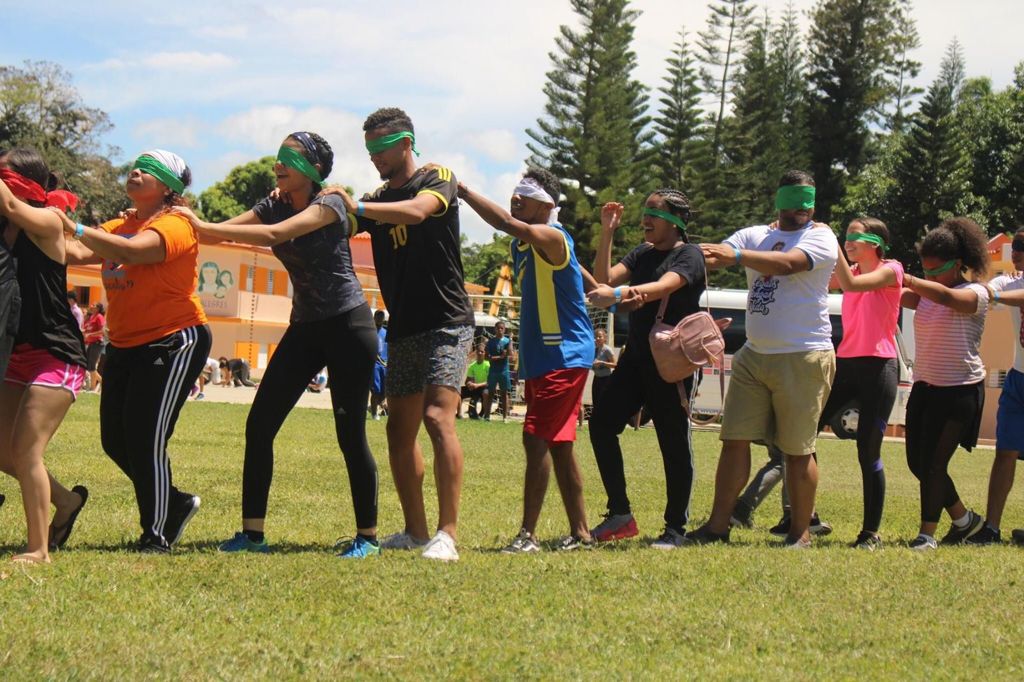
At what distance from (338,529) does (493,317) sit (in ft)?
87.7

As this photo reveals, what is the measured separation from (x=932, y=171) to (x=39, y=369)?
46.4 meters

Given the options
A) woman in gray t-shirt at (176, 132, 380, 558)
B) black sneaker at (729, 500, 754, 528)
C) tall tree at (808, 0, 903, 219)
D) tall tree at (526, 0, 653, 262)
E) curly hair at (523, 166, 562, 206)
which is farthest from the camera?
tall tree at (808, 0, 903, 219)

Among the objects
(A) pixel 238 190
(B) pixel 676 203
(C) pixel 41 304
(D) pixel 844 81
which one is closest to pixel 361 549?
(C) pixel 41 304

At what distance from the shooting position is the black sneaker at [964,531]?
7.61 m

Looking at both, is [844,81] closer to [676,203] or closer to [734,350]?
[734,350]

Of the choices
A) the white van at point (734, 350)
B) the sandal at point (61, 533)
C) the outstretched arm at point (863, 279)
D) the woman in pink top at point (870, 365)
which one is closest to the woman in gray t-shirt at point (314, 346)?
the sandal at point (61, 533)

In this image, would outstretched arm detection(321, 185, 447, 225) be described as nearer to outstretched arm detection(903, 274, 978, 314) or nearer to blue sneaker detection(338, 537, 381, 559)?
blue sneaker detection(338, 537, 381, 559)

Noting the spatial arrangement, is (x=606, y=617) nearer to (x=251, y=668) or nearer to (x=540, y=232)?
(x=251, y=668)

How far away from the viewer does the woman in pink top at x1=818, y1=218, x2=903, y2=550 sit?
7.30m

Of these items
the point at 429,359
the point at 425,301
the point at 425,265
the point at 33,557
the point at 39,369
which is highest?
the point at 425,265

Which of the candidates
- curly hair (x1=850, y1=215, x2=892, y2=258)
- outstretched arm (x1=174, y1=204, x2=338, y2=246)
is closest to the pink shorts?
outstretched arm (x1=174, y1=204, x2=338, y2=246)

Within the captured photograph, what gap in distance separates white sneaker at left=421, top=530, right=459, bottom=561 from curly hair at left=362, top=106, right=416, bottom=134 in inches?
79.2

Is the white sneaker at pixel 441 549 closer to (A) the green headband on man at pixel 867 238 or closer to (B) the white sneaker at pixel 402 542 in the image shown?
(B) the white sneaker at pixel 402 542

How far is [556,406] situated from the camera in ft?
20.8
